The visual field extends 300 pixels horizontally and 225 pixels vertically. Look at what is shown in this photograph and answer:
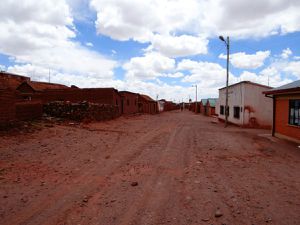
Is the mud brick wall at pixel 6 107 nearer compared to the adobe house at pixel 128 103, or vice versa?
the mud brick wall at pixel 6 107

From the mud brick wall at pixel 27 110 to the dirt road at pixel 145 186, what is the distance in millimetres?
5020

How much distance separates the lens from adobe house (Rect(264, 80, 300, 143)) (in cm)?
1349

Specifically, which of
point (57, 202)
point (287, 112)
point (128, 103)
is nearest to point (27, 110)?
point (57, 202)

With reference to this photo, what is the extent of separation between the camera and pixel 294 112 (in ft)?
45.4

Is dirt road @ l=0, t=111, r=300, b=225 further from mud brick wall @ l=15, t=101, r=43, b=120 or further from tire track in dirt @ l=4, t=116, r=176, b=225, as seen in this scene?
mud brick wall @ l=15, t=101, r=43, b=120

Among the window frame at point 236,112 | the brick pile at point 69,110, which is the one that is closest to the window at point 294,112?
the window frame at point 236,112

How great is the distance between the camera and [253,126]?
2384cm

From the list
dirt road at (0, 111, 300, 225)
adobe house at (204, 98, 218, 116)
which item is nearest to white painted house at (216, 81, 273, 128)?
dirt road at (0, 111, 300, 225)

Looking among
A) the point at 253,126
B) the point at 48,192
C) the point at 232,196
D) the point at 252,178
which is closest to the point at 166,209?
the point at 232,196

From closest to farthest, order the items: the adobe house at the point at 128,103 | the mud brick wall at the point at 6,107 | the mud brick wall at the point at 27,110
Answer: the mud brick wall at the point at 6,107, the mud brick wall at the point at 27,110, the adobe house at the point at 128,103

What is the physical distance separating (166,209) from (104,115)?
70.6ft

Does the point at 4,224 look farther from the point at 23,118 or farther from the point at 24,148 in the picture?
the point at 23,118

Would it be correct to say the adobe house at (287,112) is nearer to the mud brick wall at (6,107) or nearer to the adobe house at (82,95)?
the mud brick wall at (6,107)

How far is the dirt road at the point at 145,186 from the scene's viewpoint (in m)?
4.48
